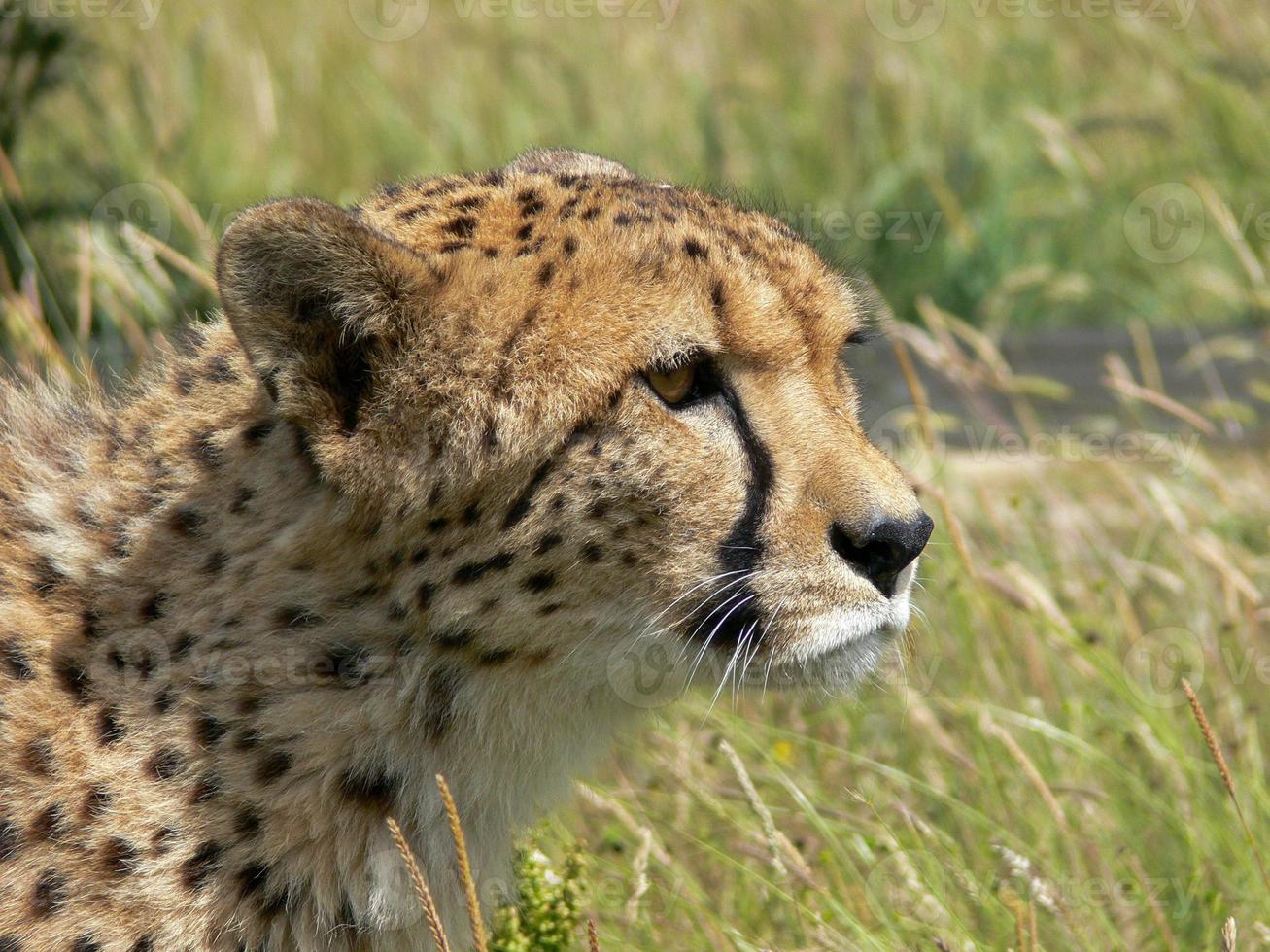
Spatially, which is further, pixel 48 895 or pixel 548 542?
pixel 548 542

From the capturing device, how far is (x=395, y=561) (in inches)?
85.3

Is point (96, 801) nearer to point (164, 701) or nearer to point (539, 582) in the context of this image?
point (164, 701)

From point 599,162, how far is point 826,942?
1465 mm

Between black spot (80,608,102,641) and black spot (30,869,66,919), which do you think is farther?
black spot (80,608,102,641)

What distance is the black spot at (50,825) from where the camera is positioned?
80.8 inches

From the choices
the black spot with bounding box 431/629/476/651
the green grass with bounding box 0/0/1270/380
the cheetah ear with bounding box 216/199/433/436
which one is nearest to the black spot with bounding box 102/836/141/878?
the black spot with bounding box 431/629/476/651

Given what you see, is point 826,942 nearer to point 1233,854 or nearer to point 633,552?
point 633,552

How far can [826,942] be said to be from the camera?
238 centimetres

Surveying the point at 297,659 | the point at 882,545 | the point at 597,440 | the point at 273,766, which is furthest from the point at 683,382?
the point at 273,766

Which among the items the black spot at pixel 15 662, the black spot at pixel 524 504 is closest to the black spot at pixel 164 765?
the black spot at pixel 15 662

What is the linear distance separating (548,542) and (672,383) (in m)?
0.30

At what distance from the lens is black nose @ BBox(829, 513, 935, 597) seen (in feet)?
6.98

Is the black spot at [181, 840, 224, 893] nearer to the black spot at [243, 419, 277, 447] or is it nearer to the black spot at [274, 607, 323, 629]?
the black spot at [274, 607, 323, 629]

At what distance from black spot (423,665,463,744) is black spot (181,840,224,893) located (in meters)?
0.34
